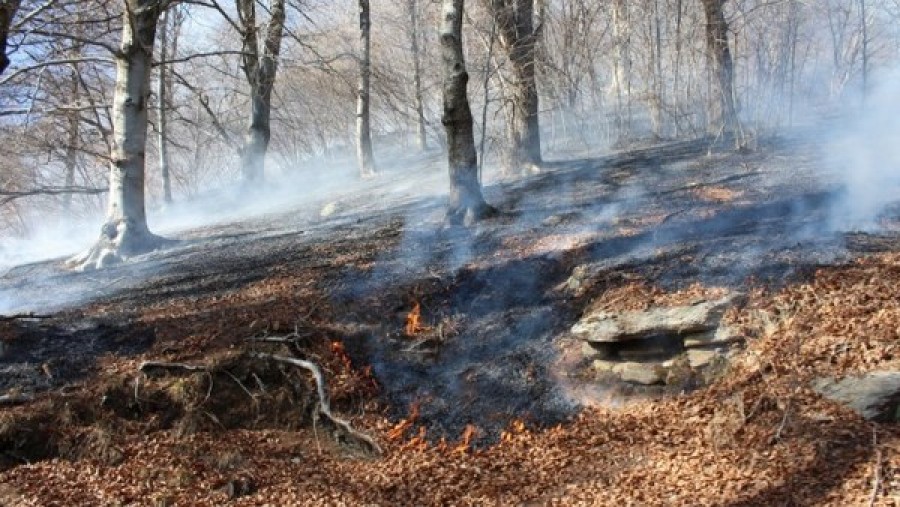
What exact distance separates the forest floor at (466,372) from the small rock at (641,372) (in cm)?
14

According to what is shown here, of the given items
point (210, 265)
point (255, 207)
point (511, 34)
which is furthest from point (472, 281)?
point (255, 207)

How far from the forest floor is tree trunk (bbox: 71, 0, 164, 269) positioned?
0.81 meters

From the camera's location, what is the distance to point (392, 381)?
663cm

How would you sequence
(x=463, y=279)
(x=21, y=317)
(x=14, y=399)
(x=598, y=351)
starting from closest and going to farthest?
(x=14, y=399)
(x=598, y=351)
(x=21, y=317)
(x=463, y=279)

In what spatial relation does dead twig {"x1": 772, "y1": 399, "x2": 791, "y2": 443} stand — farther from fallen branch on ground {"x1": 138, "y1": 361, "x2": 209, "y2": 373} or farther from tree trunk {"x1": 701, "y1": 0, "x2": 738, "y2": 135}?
tree trunk {"x1": 701, "y1": 0, "x2": 738, "y2": 135}

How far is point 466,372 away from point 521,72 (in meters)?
7.07

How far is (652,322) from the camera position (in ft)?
20.6

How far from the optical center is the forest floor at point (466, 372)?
4.94 meters

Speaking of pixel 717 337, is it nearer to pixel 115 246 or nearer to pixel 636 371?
pixel 636 371

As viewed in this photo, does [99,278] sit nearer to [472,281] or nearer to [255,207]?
[472,281]

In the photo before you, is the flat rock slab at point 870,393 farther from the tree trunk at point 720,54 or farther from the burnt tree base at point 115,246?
the burnt tree base at point 115,246

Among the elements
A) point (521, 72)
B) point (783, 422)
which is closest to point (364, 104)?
point (521, 72)

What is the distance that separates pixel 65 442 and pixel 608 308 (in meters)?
4.89

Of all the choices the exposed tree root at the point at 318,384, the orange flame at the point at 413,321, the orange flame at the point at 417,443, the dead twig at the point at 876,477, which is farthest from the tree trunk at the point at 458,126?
the dead twig at the point at 876,477
